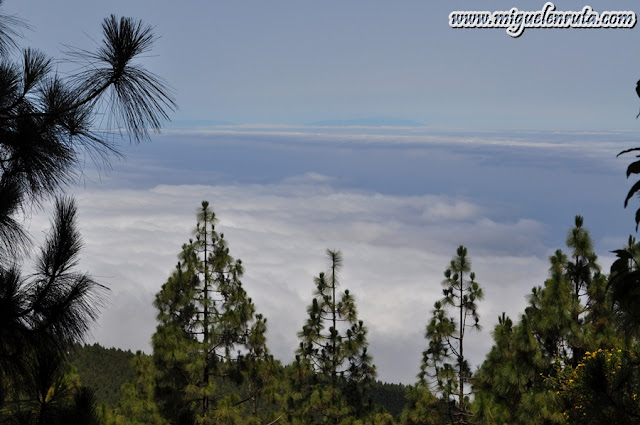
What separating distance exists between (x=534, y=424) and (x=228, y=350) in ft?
26.8

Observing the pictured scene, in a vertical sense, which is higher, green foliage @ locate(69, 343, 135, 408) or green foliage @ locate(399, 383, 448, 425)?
green foliage @ locate(69, 343, 135, 408)

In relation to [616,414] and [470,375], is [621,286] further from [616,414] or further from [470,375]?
[470,375]

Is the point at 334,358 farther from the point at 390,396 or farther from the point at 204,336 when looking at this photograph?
the point at 390,396

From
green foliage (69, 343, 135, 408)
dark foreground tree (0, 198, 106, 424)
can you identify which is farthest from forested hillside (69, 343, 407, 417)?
dark foreground tree (0, 198, 106, 424)

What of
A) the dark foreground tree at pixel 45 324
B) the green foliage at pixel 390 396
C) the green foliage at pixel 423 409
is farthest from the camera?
the green foliage at pixel 390 396

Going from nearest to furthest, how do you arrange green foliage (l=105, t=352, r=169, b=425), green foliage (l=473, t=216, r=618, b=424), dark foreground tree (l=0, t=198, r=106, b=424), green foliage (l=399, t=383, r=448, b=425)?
1. dark foreground tree (l=0, t=198, r=106, b=424)
2. green foliage (l=473, t=216, r=618, b=424)
3. green foliage (l=105, t=352, r=169, b=425)
4. green foliage (l=399, t=383, r=448, b=425)

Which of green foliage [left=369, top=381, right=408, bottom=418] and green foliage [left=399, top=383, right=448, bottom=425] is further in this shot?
green foliage [left=369, top=381, right=408, bottom=418]

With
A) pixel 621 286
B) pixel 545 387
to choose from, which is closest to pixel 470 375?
pixel 545 387

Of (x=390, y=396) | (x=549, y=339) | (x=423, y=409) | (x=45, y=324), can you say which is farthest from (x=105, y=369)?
(x=45, y=324)

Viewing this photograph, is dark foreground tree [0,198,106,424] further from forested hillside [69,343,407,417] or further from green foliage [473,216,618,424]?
forested hillside [69,343,407,417]

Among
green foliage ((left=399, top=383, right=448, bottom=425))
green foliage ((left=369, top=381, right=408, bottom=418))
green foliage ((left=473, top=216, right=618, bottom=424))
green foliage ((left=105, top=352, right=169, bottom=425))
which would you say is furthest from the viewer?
green foliage ((left=369, top=381, right=408, bottom=418))

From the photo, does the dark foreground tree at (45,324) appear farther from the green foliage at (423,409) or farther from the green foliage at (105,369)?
the green foliage at (105,369)

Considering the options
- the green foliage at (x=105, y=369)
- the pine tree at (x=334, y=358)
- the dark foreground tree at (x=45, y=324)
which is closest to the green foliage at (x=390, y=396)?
the green foliage at (x=105, y=369)

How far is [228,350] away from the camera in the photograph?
17.6 metres
